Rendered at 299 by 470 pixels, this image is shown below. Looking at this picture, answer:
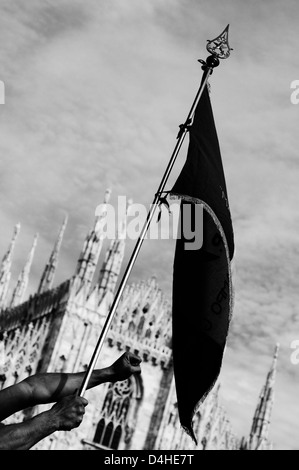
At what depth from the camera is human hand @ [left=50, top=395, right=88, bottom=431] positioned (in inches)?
155

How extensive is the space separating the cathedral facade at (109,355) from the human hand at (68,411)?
73.5 feet

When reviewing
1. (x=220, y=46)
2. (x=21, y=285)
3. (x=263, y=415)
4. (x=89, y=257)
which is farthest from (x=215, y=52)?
(x=21, y=285)

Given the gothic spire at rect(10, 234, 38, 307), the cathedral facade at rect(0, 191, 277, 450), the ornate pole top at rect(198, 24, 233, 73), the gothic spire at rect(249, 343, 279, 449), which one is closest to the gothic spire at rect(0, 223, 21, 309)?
the gothic spire at rect(10, 234, 38, 307)

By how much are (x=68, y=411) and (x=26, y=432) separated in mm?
281

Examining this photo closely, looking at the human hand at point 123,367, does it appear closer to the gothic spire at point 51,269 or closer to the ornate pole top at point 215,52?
the ornate pole top at point 215,52

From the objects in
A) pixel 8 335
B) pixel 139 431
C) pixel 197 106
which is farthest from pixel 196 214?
pixel 8 335

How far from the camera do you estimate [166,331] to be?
30984 millimetres

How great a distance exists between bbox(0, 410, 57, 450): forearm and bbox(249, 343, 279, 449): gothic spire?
29.8 metres

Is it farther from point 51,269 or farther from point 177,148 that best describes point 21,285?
point 177,148

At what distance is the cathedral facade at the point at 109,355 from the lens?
90.2 ft

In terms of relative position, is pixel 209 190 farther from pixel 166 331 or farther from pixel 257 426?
pixel 257 426

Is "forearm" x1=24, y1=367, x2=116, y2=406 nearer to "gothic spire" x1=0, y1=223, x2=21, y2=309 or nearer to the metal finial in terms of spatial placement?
the metal finial

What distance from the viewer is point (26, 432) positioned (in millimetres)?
3809

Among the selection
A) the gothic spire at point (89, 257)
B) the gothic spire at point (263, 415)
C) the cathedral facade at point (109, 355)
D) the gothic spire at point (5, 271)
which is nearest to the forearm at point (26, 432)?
the cathedral facade at point (109, 355)
